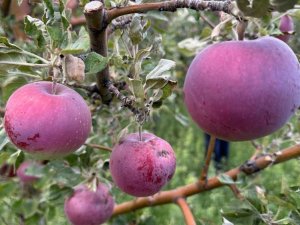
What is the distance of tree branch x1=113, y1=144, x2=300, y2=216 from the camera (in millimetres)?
1158

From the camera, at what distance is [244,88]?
63cm

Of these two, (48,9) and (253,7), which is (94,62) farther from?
(253,7)

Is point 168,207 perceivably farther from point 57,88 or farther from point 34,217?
point 57,88

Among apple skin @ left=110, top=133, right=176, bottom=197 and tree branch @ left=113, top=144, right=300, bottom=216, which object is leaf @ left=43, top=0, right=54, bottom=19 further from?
tree branch @ left=113, top=144, right=300, bottom=216

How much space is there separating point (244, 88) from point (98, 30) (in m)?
0.24

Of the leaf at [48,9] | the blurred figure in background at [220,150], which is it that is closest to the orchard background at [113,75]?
the leaf at [48,9]

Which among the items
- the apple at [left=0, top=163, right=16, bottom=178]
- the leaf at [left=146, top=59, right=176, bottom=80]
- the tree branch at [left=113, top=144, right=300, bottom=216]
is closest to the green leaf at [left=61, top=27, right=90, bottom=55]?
the leaf at [left=146, top=59, right=176, bottom=80]

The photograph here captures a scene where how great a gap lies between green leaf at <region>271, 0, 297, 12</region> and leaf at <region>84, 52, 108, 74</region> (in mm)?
260

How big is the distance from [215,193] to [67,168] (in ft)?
4.30

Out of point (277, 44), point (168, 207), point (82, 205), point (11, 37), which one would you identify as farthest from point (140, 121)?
point (168, 207)

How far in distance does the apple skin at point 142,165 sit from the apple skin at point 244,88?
0.45 feet

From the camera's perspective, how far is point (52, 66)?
77 cm

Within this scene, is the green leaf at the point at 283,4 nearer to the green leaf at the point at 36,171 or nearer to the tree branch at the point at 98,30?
the tree branch at the point at 98,30

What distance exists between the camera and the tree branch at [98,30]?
69 centimetres
